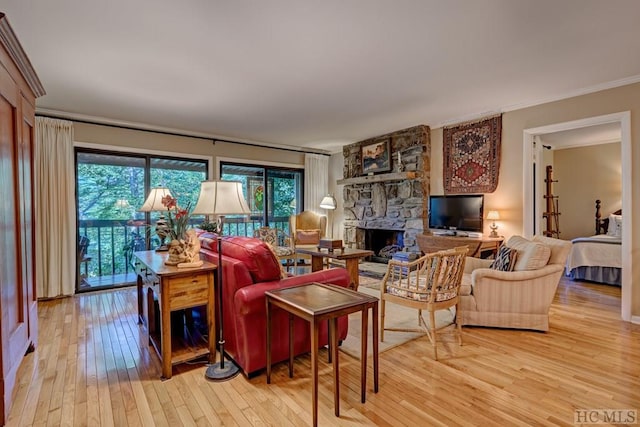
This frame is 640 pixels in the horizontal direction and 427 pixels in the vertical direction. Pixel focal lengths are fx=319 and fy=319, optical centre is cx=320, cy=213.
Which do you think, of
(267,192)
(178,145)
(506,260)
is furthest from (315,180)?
(506,260)

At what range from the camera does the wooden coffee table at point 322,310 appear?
1.65 metres

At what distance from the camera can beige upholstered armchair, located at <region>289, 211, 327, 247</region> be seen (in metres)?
5.73

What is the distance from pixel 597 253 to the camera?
4641 mm

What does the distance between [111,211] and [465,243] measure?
5045 mm

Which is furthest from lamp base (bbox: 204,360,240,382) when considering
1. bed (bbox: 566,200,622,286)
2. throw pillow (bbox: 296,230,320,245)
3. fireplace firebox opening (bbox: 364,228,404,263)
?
bed (bbox: 566,200,622,286)

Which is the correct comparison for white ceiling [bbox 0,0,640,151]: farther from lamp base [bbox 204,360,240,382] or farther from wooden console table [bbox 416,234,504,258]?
lamp base [bbox 204,360,240,382]

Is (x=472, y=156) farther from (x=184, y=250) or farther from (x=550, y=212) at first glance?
(x=184, y=250)

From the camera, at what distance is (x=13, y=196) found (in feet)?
7.13

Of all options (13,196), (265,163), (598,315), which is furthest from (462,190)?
(13,196)

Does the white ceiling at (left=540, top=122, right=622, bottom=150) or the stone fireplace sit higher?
the white ceiling at (left=540, top=122, right=622, bottom=150)

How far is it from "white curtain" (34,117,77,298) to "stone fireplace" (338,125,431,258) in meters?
4.41

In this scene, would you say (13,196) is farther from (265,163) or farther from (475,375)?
(265,163)
